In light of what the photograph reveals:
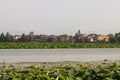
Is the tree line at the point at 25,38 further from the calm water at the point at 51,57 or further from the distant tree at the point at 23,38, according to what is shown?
the calm water at the point at 51,57

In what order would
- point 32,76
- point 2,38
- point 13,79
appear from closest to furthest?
point 13,79, point 32,76, point 2,38

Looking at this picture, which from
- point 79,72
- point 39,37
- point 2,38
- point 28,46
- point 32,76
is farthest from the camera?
point 39,37

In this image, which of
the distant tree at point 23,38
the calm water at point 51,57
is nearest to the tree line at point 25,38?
the distant tree at point 23,38

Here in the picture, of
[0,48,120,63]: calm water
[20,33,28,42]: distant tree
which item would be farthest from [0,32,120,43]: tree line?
[0,48,120,63]: calm water

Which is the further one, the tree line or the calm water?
the tree line

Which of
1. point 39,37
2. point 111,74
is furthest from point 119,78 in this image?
point 39,37

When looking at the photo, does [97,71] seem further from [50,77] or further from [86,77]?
[50,77]

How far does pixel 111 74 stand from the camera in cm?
1089

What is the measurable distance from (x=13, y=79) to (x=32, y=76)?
0.80m

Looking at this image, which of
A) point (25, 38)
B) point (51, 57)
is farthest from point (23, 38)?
point (51, 57)

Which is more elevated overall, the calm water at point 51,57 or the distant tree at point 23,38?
the distant tree at point 23,38

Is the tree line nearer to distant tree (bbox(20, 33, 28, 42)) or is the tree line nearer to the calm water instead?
distant tree (bbox(20, 33, 28, 42))

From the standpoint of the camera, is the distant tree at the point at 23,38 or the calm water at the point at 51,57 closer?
the calm water at the point at 51,57

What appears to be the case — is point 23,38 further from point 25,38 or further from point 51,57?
point 51,57
